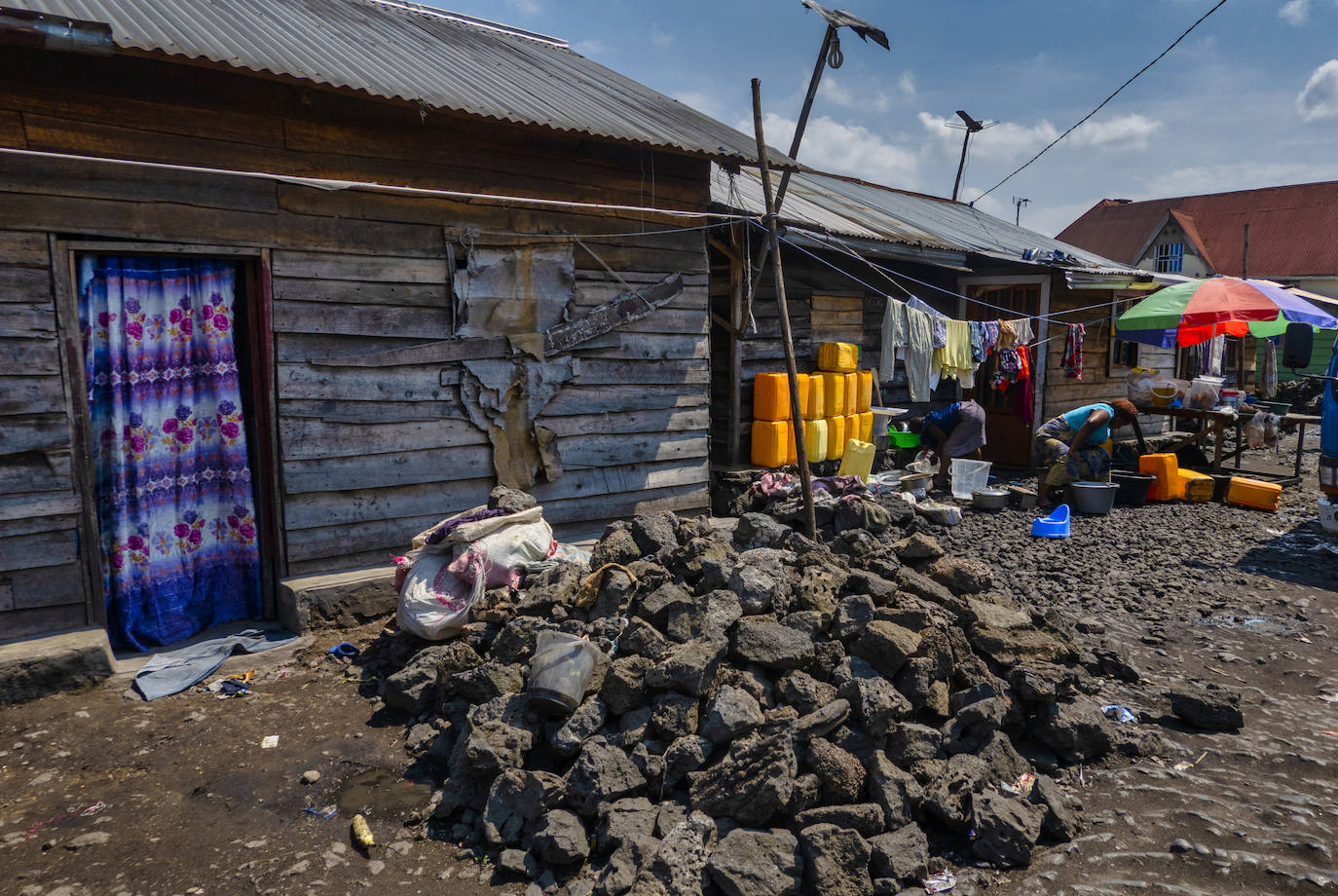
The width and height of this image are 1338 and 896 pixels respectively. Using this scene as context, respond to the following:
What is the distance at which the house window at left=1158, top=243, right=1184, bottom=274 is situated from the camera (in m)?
32.0

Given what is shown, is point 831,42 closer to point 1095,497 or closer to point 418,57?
point 418,57

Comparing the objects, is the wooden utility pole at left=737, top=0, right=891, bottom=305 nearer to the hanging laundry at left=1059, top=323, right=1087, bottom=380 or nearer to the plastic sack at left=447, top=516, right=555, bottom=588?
the plastic sack at left=447, top=516, right=555, bottom=588

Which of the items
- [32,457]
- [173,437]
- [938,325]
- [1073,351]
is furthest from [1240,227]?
[32,457]

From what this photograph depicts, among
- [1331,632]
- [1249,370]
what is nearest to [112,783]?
[1331,632]

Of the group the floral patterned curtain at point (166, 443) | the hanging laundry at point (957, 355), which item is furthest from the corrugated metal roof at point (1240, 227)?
the floral patterned curtain at point (166, 443)

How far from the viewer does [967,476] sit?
31.4ft

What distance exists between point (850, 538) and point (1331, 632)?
361 centimetres

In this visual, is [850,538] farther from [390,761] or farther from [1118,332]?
[1118,332]

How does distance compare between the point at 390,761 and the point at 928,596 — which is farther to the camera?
the point at 928,596

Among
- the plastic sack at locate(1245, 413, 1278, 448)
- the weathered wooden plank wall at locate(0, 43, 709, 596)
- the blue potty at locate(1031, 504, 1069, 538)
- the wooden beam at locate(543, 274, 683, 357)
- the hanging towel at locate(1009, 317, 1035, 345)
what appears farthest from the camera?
the plastic sack at locate(1245, 413, 1278, 448)

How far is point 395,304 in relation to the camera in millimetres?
5852

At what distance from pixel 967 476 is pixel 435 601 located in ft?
22.5

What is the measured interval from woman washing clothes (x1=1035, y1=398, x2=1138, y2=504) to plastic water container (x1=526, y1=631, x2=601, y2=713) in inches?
286

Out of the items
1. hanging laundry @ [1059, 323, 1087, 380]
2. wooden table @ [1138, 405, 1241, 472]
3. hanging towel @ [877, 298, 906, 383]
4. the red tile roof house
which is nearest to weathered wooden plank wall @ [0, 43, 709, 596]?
hanging towel @ [877, 298, 906, 383]
